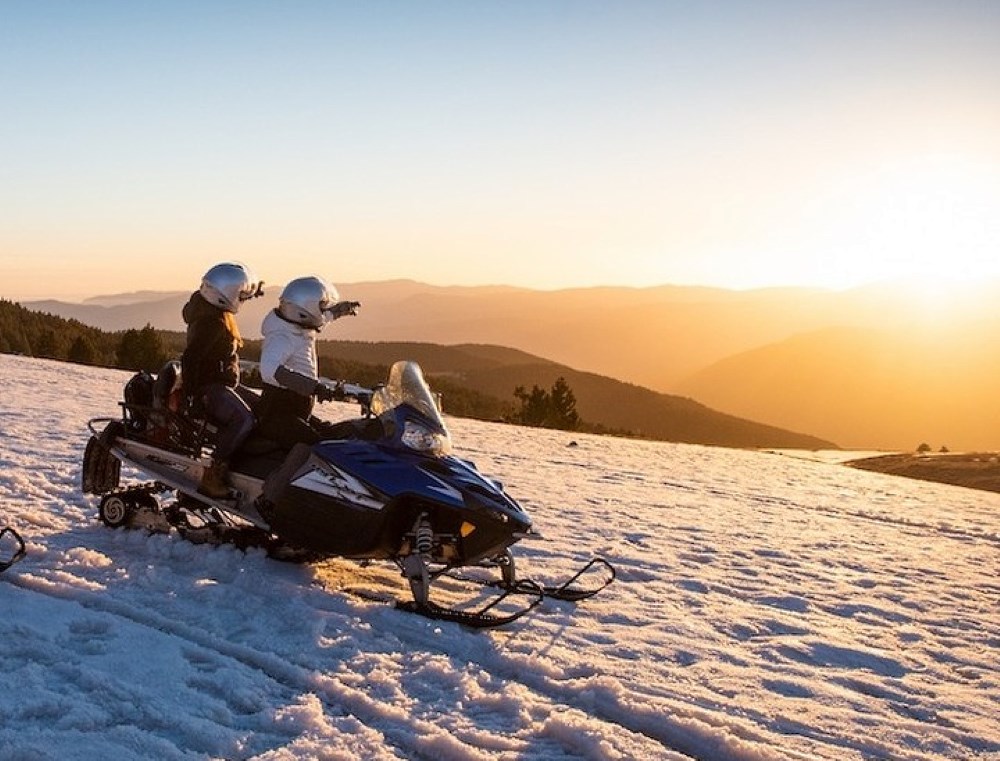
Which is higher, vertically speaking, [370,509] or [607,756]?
[370,509]

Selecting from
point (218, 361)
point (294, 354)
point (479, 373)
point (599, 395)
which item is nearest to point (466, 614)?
point (294, 354)

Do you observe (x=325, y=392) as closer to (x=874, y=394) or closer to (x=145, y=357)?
(x=145, y=357)

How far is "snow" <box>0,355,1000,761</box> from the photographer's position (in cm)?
437

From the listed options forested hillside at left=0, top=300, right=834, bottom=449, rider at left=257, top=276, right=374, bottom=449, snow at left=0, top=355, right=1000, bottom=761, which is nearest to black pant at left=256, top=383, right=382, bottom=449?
rider at left=257, top=276, right=374, bottom=449

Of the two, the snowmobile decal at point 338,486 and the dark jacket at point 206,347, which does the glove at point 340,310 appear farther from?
the snowmobile decal at point 338,486

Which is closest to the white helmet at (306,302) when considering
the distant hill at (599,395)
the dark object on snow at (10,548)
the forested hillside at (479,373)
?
the dark object on snow at (10,548)

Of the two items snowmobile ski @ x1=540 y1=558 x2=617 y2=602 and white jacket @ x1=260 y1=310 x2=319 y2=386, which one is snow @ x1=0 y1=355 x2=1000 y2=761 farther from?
white jacket @ x1=260 y1=310 x2=319 y2=386

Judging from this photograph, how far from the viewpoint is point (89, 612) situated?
5457 mm

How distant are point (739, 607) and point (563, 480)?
7111 millimetres

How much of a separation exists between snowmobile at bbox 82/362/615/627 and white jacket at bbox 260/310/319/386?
0.61 m

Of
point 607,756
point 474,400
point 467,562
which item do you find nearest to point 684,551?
point 467,562

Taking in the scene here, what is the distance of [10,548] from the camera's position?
6.73 m

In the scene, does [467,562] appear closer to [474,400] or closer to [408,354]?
[474,400]

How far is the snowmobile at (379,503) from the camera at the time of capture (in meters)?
6.31
